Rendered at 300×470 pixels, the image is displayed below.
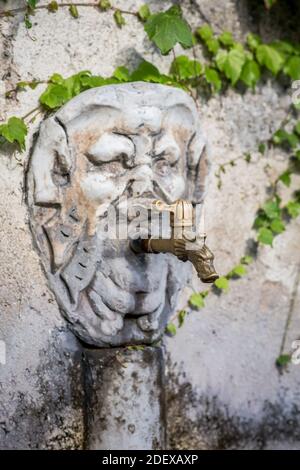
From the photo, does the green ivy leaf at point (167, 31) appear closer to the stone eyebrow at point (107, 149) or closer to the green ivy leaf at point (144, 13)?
the green ivy leaf at point (144, 13)

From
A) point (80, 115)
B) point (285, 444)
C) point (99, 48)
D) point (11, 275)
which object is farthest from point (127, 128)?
point (285, 444)

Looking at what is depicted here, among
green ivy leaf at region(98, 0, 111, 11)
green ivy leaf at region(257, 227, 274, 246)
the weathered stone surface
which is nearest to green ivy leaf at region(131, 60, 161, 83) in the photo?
green ivy leaf at region(98, 0, 111, 11)

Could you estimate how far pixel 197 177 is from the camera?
1.94 m

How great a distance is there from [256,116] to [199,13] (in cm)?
29

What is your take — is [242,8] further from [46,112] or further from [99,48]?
[46,112]

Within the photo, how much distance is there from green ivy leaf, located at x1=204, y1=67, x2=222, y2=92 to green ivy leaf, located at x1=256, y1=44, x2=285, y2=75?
0.13 meters

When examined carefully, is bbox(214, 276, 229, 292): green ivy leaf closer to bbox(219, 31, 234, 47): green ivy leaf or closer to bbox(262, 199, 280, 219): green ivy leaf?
bbox(262, 199, 280, 219): green ivy leaf

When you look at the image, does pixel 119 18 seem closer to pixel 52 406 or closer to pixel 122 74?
pixel 122 74

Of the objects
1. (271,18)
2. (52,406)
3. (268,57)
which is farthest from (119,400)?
(271,18)

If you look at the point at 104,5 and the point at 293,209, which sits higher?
the point at 104,5

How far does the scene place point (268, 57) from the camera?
83.0 inches

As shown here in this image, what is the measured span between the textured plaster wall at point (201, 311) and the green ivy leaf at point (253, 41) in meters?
0.02

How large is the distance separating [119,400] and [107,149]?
1.69ft

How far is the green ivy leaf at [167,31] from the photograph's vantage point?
71.1 inches
